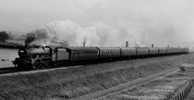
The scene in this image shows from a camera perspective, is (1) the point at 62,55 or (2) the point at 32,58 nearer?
(2) the point at 32,58

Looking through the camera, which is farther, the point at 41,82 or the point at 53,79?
the point at 53,79

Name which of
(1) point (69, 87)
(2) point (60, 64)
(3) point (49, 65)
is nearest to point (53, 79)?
(1) point (69, 87)

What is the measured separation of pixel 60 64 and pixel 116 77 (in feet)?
22.3

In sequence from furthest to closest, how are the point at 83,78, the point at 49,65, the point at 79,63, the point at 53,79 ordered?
the point at 79,63 < the point at 49,65 < the point at 83,78 < the point at 53,79

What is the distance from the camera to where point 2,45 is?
3084 centimetres

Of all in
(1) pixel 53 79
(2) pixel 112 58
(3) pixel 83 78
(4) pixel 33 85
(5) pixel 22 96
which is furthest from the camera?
(2) pixel 112 58

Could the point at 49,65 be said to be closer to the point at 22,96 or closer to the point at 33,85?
the point at 33,85

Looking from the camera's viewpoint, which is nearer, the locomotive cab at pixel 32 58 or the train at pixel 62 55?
the locomotive cab at pixel 32 58

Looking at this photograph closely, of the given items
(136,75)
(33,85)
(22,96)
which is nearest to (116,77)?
(136,75)

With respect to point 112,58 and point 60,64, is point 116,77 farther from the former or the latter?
point 112,58

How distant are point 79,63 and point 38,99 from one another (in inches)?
628

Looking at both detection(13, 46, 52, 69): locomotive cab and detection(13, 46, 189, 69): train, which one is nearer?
detection(13, 46, 52, 69): locomotive cab

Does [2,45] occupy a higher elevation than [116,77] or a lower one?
higher

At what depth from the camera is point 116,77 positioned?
3123 cm
